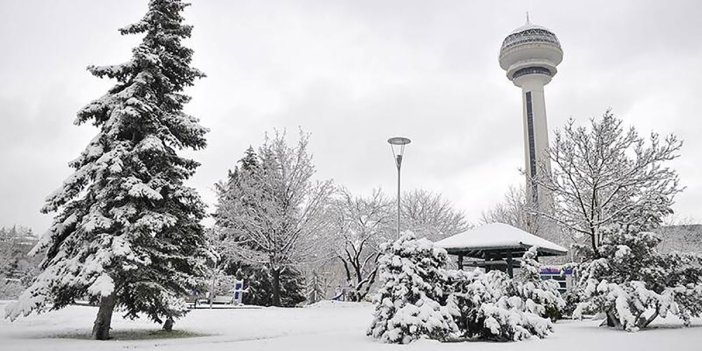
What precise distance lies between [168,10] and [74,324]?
920 cm

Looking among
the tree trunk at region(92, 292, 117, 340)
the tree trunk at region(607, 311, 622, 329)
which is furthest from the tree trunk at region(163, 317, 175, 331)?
the tree trunk at region(607, 311, 622, 329)

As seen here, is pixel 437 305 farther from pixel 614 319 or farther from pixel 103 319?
pixel 103 319

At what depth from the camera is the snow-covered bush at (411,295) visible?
10.6 m

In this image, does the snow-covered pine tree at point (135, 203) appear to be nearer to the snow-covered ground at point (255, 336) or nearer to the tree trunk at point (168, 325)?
the tree trunk at point (168, 325)

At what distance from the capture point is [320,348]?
31.2ft

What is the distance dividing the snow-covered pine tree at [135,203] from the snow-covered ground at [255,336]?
89cm

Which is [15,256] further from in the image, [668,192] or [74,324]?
[668,192]

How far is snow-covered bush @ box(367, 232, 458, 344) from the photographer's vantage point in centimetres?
1060

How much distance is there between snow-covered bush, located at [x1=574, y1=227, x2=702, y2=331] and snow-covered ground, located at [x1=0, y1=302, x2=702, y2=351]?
0.55 metres

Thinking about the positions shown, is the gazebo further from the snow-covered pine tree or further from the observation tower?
the observation tower

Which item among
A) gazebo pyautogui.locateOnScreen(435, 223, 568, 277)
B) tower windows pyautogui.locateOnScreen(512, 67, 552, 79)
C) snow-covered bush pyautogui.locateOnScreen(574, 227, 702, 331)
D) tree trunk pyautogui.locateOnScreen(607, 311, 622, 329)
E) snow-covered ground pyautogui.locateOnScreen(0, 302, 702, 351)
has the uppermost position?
tower windows pyautogui.locateOnScreen(512, 67, 552, 79)

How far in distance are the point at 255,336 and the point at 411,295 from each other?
13.4 ft

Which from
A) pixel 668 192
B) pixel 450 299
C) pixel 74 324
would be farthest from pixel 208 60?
pixel 668 192

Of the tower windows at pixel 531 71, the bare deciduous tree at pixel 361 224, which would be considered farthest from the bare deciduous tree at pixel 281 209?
the tower windows at pixel 531 71
